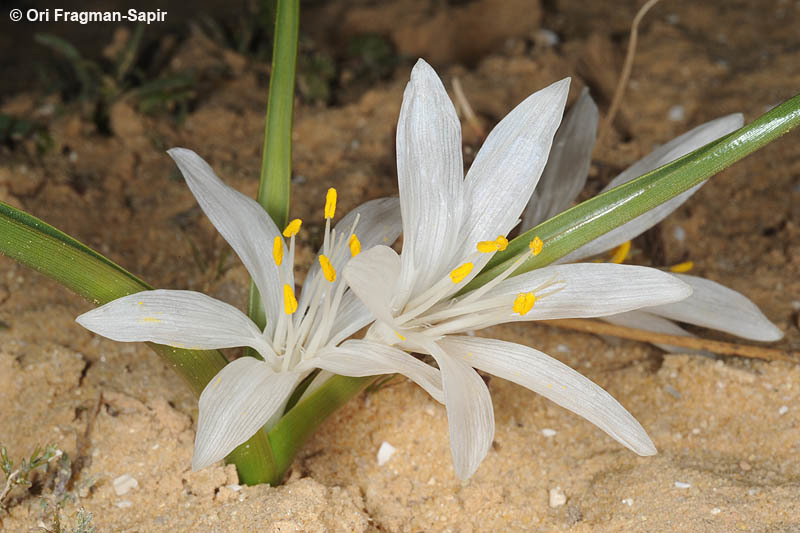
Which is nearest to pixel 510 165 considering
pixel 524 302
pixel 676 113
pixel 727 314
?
pixel 524 302

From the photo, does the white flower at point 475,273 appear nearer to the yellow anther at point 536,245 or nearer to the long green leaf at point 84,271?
the yellow anther at point 536,245

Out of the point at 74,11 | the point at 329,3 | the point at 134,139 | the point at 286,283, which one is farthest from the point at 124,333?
the point at 74,11

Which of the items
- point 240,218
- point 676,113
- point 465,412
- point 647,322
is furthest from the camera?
point 676,113

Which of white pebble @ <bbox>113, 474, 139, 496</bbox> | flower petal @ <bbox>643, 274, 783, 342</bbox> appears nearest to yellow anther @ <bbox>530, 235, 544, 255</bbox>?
flower petal @ <bbox>643, 274, 783, 342</bbox>

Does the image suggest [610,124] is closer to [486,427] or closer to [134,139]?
[134,139]

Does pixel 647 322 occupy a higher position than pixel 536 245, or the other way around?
pixel 536 245

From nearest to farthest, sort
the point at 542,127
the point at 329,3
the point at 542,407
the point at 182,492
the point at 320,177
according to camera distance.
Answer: the point at 542,127 < the point at 182,492 < the point at 542,407 < the point at 320,177 < the point at 329,3

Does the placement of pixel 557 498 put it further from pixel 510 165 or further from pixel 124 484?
pixel 124 484
